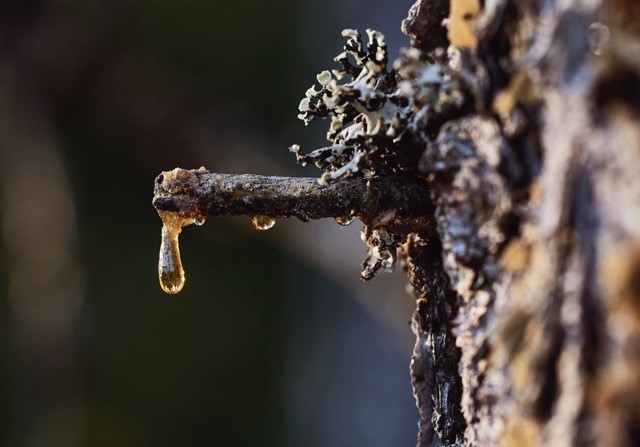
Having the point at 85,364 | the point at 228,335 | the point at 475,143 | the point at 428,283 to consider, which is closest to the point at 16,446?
the point at 85,364

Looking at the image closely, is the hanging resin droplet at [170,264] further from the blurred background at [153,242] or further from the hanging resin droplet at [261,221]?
the blurred background at [153,242]

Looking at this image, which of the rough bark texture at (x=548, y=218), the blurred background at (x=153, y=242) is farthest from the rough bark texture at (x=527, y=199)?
the blurred background at (x=153, y=242)

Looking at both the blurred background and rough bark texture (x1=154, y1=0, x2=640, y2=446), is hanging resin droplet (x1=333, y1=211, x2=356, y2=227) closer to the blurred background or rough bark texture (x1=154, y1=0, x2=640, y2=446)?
rough bark texture (x1=154, y1=0, x2=640, y2=446)

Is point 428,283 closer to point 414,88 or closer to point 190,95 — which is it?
point 414,88

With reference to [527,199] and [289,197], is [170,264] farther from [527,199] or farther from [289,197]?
[527,199]

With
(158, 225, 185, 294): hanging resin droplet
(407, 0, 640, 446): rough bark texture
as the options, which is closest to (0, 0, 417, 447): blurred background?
(158, 225, 185, 294): hanging resin droplet

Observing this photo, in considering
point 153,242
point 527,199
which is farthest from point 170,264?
point 153,242

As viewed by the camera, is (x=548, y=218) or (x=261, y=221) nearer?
(x=548, y=218)
